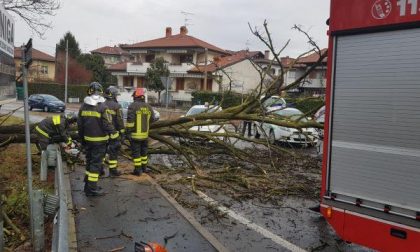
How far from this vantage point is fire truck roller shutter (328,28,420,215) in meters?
3.94

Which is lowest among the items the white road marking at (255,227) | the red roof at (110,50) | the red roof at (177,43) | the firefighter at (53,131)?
the white road marking at (255,227)

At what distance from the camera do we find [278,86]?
Answer: 10.1m

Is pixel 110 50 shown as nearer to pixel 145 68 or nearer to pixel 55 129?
pixel 145 68

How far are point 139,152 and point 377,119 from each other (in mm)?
5697

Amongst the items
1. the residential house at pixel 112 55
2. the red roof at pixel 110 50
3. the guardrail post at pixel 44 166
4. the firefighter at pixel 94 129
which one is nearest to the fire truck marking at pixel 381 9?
the firefighter at pixel 94 129

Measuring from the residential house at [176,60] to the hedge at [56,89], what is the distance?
7.50 m

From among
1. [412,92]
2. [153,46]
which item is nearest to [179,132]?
[412,92]

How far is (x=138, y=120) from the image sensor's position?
8852 millimetres

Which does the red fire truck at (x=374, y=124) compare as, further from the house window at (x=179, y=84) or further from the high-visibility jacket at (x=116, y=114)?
the house window at (x=179, y=84)

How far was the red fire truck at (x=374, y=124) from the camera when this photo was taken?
3949mm

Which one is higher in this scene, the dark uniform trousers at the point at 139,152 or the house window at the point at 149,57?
the house window at the point at 149,57

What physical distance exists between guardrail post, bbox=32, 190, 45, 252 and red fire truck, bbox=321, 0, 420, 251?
9.92 ft

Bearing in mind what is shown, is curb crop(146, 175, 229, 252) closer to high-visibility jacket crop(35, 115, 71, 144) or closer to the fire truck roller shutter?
the fire truck roller shutter

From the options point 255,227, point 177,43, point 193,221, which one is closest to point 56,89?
point 177,43
